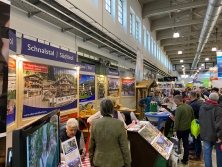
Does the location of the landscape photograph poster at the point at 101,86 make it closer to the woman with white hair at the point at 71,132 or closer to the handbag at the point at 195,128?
the handbag at the point at 195,128

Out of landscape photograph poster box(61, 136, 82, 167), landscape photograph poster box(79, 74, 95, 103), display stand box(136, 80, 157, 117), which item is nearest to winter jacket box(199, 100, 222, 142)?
landscape photograph poster box(61, 136, 82, 167)

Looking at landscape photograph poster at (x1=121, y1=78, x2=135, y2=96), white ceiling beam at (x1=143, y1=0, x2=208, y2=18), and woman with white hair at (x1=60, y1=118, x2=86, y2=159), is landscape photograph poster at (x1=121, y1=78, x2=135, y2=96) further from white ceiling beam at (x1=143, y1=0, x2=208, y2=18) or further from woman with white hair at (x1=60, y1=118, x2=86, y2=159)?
woman with white hair at (x1=60, y1=118, x2=86, y2=159)

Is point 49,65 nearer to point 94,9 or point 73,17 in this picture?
point 73,17

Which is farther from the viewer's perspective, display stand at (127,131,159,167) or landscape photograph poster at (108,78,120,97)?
landscape photograph poster at (108,78,120,97)

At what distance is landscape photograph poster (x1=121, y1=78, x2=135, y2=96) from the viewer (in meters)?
9.78

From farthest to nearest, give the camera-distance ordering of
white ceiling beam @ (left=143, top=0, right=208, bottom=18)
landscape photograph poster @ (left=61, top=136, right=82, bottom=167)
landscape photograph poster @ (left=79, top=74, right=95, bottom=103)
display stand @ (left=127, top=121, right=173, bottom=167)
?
white ceiling beam @ (left=143, top=0, right=208, bottom=18) < landscape photograph poster @ (left=79, top=74, right=95, bottom=103) < display stand @ (left=127, top=121, right=173, bottom=167) < landscape photograph poster @ (left=61, top=136, right=82, bottom=167)

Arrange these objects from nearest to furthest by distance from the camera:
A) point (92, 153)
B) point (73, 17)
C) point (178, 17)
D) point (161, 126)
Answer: point (92, 153), point (73, 17), point (161, 126), point (178, 17)

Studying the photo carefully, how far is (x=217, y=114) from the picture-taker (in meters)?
3.30

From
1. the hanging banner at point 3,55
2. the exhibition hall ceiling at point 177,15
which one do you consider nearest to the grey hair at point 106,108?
the hanging banner at point 3,55

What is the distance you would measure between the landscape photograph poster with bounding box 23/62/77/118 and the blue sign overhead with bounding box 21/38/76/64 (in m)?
0.22

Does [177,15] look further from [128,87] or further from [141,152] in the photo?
[141,152]

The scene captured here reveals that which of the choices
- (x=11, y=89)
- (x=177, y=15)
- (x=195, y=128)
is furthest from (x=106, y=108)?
(x=177, y=15)

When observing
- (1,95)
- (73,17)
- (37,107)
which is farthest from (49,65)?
(1,95)

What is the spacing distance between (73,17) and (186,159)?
4.53m
